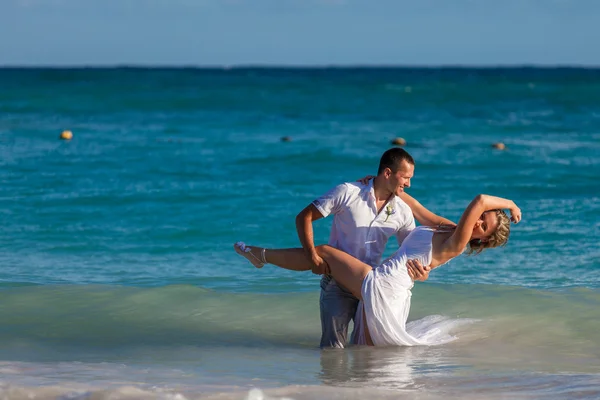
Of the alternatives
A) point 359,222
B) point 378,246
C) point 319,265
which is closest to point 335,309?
point 319,265

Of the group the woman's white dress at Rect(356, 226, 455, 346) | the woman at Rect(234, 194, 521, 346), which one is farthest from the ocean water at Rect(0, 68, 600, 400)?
the woman at Rect(234, 194, 521, 346)

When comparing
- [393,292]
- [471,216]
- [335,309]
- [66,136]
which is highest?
[66,136]

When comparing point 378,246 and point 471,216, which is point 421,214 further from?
point 471,216

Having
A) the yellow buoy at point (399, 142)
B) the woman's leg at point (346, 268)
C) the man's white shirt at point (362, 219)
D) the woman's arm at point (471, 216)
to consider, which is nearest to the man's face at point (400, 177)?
the man's white shirt at point (362, 219)

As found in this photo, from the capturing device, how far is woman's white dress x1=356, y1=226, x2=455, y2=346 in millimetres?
5859

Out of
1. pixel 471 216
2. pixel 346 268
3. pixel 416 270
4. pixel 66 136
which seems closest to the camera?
pixel 471 216

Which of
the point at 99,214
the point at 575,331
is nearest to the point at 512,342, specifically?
the point at 575,331

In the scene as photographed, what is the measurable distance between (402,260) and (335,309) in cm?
54

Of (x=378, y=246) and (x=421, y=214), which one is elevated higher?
(x=421, y=214)

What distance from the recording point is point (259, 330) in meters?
7.20

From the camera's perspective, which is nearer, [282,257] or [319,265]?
[319,265]

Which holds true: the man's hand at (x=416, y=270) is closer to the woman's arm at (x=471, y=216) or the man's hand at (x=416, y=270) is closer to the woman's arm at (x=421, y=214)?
the woman's arm at (x=471, y=216)

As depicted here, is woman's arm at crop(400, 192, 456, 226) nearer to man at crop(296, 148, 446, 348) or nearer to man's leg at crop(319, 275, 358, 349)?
man at crop(296, 148, 446, 348)

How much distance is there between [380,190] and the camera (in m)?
5.90
